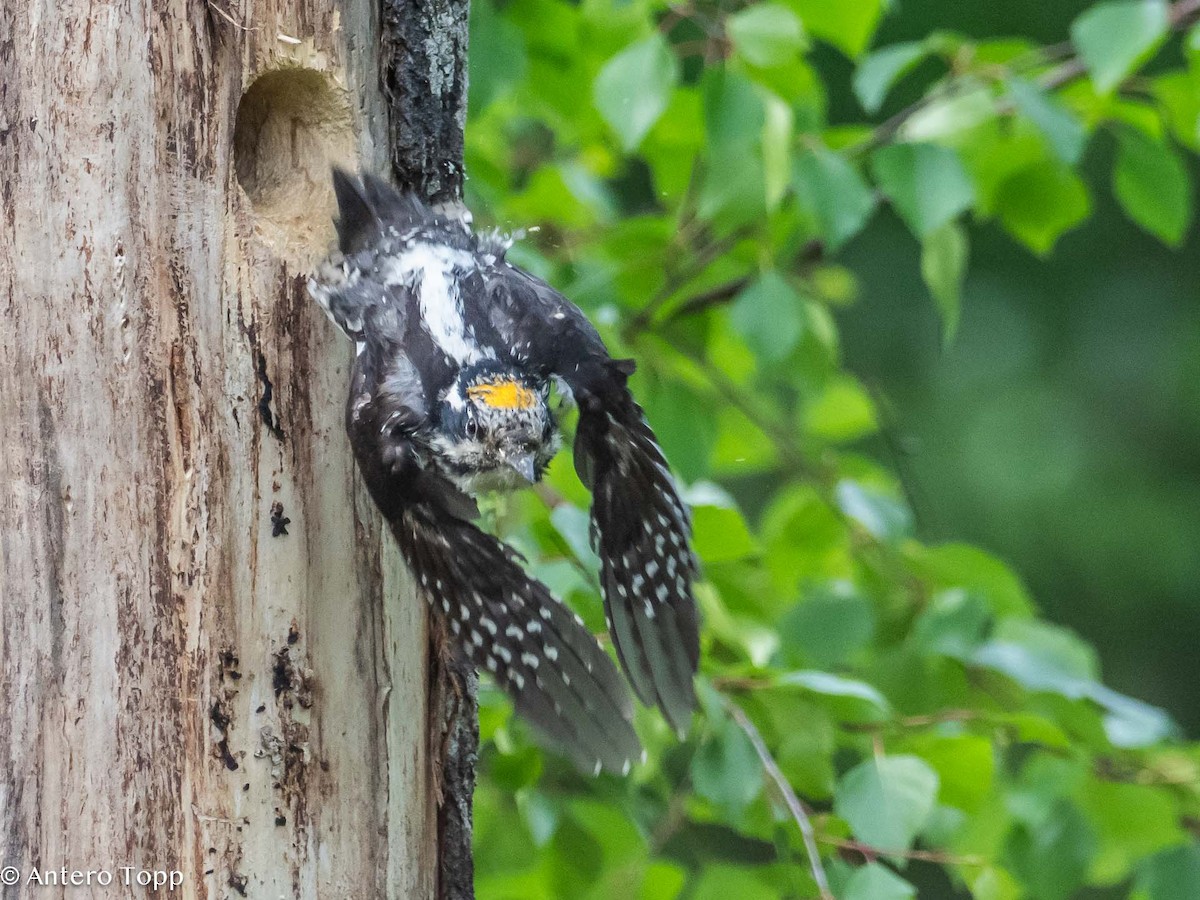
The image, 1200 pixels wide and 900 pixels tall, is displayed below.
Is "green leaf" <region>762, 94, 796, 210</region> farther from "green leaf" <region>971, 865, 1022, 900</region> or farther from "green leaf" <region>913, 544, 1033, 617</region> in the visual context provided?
"green leaf" <region>971, 865, 1022, 900</region>

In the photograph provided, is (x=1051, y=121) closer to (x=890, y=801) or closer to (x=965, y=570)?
(x=965, y=570)

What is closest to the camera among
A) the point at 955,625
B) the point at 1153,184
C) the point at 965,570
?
the point at 955,625

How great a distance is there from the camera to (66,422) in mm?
1783

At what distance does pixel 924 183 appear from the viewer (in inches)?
92.4

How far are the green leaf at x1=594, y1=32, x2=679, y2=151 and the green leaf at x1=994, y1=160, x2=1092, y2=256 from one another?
876 millimetres

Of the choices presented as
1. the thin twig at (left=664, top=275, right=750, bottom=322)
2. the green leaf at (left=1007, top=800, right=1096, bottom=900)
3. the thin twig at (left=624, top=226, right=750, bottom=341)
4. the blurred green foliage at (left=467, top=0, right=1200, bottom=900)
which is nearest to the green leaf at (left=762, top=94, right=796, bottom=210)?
the blurred green foliage at (left=467, top=0, right=1200, bottom=900)

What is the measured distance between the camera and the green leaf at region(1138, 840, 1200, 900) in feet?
7.86

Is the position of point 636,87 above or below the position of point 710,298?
above

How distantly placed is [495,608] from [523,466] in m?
0.24

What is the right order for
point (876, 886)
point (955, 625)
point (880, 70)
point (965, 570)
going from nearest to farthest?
point (876, 886) < point (880, 70) < point (955, 625) < point (965, 570)

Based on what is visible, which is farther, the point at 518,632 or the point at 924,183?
the point at 924,183

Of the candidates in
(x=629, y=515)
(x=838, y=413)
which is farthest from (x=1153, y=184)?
(x=629, y=515)

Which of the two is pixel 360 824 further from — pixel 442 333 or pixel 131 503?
pixel 442 333

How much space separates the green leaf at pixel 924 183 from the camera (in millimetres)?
2322
